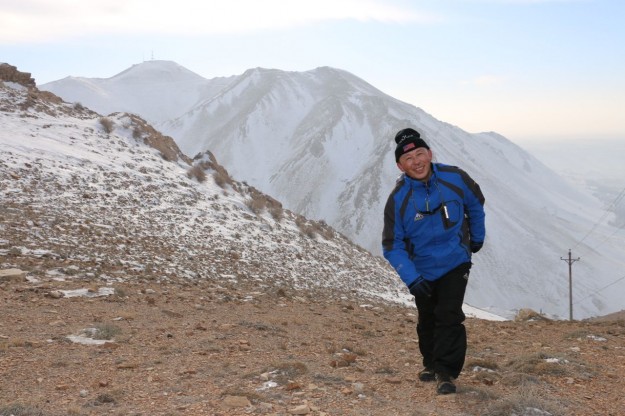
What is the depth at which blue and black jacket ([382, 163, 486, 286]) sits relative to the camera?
16.1 ft

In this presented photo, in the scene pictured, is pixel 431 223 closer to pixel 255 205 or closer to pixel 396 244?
pixel 396 244

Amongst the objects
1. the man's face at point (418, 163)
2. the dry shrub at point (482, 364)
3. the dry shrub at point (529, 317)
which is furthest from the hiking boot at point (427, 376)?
the dry shrub at point (529, 317)

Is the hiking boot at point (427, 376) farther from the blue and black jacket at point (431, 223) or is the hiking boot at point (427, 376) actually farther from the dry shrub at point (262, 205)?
the dry shrub at point (262, 205)

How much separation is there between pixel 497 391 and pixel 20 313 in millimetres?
6573

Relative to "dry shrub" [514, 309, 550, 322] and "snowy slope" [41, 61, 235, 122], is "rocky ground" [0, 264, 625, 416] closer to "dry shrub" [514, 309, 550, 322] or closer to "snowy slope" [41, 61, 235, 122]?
"dry shrub" [514, 309, 550, 322]

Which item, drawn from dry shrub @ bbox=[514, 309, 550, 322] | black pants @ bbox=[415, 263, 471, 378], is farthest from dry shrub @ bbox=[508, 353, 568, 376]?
dry shrub @ bbox=[514, 309, 550, 322]

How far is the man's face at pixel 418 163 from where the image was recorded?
491 cm

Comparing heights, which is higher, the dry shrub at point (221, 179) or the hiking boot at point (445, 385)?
the dry shrub at point (221, 179)

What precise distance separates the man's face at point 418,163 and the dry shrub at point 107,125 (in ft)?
75.3

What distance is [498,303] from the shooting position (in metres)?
66.6

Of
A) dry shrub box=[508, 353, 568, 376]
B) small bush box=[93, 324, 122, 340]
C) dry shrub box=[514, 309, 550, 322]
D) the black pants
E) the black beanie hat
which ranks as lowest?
dry shrub box=[514, 309, 550, 322]

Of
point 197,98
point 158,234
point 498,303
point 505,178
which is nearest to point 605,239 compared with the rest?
point 505,178

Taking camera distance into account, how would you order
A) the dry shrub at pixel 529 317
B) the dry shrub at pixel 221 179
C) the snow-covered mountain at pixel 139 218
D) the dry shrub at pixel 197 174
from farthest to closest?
the dry shrub at pixel 221 179
the dry shrub at pixel 197 174
the dry shrub at pixel 529 317
the snow-covered mountain at pixel 139 218

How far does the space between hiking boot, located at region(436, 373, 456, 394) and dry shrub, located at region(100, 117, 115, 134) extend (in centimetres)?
2351
